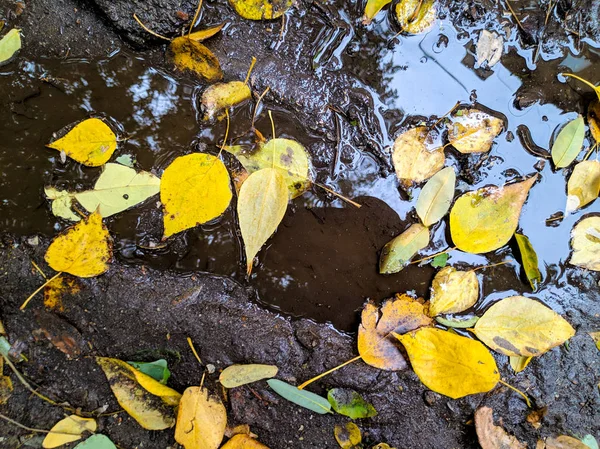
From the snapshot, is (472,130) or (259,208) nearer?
(259,208)

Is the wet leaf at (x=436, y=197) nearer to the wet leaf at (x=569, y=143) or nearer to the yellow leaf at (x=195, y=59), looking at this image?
the wet leaf at (x=569, y=143)

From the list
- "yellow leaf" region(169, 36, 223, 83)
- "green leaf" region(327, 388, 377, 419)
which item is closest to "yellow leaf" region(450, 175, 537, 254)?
"green leaf" region(327, 388, 377, 419)

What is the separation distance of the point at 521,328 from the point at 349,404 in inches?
27.6

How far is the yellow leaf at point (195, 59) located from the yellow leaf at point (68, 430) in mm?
1347

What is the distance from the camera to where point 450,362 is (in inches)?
57.6

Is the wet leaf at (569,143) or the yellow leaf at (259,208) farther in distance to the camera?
the wet leaf at (569,143)

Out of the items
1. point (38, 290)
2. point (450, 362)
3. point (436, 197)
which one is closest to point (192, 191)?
point (38, 290)

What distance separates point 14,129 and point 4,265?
497 mm

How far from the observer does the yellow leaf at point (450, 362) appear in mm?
1456

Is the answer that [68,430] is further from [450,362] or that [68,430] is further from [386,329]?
[450,362]

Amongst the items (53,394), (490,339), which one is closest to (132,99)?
(53,394)

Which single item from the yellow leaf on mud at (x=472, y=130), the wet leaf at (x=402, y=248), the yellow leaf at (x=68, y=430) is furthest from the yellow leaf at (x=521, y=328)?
the yellow leaf at (x=68, y=430)

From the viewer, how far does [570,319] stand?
1.57m

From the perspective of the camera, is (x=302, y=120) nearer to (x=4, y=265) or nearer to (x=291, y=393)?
(x=291, y=393)
